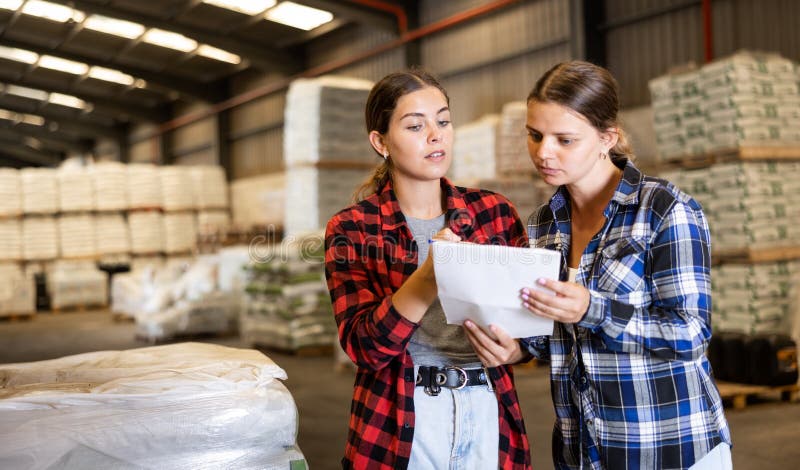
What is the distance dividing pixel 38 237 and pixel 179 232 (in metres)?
3.15

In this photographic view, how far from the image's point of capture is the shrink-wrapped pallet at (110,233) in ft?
57.1

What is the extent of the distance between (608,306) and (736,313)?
20.0ft

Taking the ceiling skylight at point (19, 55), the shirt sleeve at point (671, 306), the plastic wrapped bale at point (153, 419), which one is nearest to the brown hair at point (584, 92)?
the shirt sleeve at point (671, 306)

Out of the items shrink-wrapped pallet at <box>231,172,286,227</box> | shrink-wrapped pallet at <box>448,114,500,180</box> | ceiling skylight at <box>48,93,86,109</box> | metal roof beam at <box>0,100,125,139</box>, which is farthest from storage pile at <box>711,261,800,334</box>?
metal roof beam at <box>0,100,125,139</box>

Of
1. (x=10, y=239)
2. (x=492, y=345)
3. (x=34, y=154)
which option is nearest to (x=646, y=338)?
(x=492, y=345)

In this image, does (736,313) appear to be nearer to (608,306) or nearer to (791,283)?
(791,283)

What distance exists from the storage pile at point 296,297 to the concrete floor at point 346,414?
0.29m

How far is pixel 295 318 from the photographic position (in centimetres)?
936

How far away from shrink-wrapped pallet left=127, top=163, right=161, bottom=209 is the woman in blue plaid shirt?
55.4 feet

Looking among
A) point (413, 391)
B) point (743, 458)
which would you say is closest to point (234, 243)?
point (743, 458)

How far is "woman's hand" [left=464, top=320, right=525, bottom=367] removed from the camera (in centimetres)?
170

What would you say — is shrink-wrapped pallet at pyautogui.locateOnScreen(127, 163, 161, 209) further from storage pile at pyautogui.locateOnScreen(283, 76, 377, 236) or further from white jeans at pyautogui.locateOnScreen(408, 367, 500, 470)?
white jeans at pyautogui.locateOnScreen(408, 367, 500, 470)

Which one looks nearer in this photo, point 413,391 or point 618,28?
point 413,391

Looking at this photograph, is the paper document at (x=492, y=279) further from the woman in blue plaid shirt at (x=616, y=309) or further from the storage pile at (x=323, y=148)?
the storage pile at (x=323, y=148)
